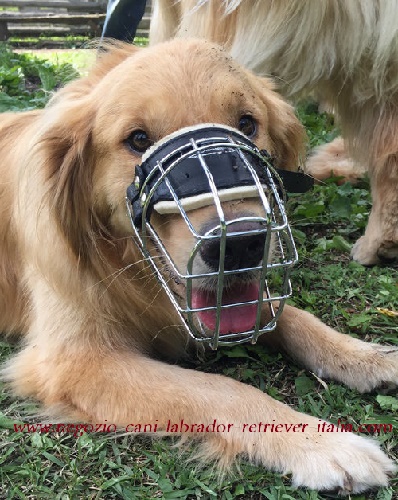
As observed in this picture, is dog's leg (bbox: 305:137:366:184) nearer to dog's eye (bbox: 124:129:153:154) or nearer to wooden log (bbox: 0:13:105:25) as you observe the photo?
dog's eye (bbox: 124:129:153:154)

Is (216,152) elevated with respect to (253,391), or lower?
elevated

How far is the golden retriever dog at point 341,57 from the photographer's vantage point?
2.95m

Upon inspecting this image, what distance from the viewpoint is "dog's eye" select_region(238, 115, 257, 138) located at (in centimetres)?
225

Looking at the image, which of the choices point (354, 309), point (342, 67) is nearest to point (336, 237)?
point (354, 309)

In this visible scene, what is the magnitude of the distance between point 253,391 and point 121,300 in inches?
26.7

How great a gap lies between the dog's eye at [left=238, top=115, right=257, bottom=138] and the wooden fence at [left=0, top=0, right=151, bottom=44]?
41.3 ft

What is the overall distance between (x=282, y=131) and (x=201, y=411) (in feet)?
4.26

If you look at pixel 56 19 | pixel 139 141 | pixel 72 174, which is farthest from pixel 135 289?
pixel 56 19

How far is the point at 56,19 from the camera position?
14875 mm

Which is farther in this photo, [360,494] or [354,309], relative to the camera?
[354,309]

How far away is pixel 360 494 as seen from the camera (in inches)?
72.7

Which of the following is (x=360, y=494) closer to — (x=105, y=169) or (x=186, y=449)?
(x=186, y=449)

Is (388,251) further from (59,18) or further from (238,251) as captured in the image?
(59,18)

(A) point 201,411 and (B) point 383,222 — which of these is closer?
(A) point 201,411
